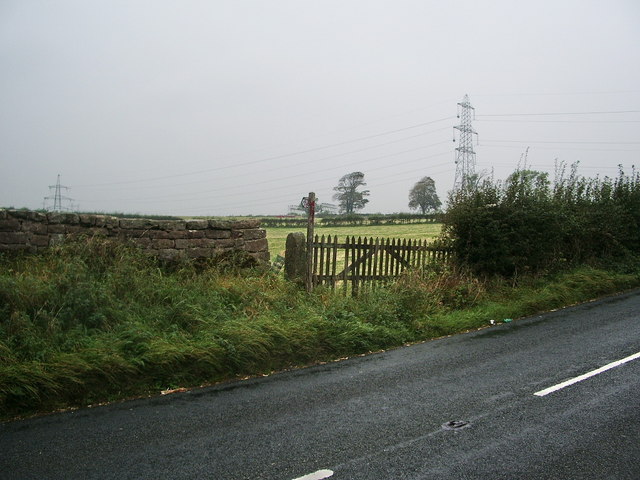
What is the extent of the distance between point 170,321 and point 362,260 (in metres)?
4.87

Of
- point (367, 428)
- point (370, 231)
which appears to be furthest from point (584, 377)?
point (370, 231)

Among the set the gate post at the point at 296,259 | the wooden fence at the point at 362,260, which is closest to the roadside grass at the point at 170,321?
the gate post at the point at 296,259

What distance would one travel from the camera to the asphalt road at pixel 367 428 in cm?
388

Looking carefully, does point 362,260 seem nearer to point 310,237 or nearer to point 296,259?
point 310,237

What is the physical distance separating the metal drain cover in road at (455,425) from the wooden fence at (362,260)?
5.40 m

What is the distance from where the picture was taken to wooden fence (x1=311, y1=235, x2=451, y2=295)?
33.9 feet

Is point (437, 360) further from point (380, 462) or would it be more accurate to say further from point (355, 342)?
point (380, 462)

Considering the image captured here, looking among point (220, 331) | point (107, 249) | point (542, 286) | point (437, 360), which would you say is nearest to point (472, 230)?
point (542, 286)

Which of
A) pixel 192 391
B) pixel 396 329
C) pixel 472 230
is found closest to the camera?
pixel 192 391

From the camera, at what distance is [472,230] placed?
12000mm

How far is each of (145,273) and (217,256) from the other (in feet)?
5.68

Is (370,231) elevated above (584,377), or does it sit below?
above

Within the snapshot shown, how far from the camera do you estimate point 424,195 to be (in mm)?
60688

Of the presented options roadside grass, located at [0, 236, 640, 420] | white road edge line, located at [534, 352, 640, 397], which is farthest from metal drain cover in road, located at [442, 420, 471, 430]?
roadside grass, located at [0, 236, 640, 420]
